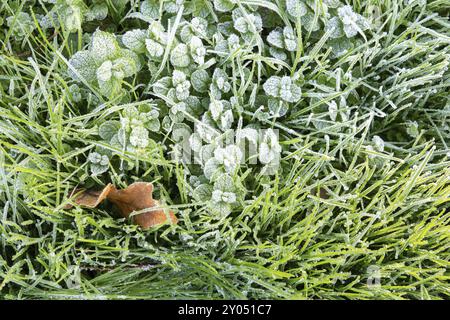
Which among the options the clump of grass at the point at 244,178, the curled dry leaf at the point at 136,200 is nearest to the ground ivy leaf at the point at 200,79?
the clump of grass at the point at 244,178

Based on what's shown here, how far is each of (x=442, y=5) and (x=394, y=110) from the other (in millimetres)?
330

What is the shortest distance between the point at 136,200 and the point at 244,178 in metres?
0.25

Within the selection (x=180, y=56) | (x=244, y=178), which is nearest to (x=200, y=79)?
(x=180, y=56)

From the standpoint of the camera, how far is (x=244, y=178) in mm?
1241

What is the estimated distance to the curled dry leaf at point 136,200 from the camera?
3.89ft

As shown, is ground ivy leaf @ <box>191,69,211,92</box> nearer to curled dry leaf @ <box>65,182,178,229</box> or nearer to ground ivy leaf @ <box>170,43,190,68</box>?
ground ivy leaf @ <box>170,43,190,68</box>

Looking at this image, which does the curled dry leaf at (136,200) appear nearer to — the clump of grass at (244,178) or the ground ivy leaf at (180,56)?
the clump of grass at (244,178)

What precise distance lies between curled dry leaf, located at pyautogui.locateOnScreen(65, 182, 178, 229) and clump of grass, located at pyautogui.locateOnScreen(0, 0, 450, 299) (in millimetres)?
23

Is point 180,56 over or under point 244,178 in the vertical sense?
over

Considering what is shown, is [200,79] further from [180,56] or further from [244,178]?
[244,178]

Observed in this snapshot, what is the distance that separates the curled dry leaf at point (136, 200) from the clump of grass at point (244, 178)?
2 centimetres

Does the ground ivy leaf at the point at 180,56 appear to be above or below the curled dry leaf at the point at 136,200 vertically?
above

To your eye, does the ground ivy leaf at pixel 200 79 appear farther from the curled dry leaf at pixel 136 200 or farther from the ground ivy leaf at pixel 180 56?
the curled dry leaf at pixel 136 200
